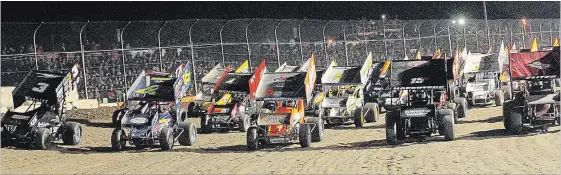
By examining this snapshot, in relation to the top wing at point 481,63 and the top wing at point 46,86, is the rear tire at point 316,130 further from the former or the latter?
the top wing at point 481,63

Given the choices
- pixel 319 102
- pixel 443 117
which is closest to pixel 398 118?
pixel 443 117

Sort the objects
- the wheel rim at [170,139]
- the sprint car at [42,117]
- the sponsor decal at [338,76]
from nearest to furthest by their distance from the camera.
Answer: the wheel rim at [170,139] < the sprint car at [42,117] < the sponsor decal at [338,76]

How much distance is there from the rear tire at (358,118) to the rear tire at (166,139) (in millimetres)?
6088

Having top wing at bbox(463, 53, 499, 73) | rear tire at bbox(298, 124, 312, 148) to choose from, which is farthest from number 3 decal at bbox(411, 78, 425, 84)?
top wing at bbox(463, 53, 499, 73)

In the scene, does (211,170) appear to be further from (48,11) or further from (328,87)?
(48,11)

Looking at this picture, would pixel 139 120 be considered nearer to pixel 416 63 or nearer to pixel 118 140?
pixel 118 140

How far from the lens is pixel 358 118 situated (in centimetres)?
2030

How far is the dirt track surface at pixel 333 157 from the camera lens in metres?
11.5

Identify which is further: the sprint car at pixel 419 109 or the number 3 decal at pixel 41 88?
the number 3 decal at pixel 41 88

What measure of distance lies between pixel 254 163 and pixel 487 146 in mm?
4472

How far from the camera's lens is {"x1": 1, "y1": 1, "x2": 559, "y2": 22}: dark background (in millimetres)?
32188

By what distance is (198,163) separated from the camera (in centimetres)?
1345

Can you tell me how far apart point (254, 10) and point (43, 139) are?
23456 millimetres

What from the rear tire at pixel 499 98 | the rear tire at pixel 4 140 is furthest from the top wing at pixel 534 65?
the rear tire at pixel 4 140
